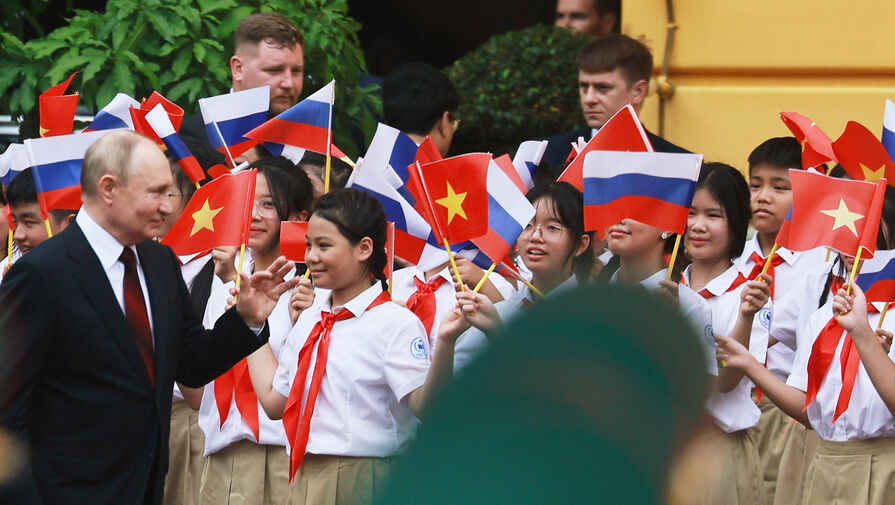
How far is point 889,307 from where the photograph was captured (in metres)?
4.75

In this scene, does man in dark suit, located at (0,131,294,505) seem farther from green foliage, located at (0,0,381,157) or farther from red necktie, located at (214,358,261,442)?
green foliage, located at (0,0,381,157)

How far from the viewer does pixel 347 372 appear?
4480 mm

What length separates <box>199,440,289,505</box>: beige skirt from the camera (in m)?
4.92

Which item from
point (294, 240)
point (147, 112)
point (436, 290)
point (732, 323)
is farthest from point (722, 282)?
point (147, 112)

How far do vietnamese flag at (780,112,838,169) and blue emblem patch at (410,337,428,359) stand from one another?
68.7 inches

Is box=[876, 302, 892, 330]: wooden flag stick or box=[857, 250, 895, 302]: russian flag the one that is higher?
box=[857, 250, 895, 302]: russian flag

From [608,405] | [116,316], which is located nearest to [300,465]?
[116,316]

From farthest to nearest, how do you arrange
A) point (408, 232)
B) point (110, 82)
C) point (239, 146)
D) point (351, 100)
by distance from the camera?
point (351, 100), point (110, 82), point (239, 146), point (408, 232)

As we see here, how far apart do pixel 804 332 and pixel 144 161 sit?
2.58 metres

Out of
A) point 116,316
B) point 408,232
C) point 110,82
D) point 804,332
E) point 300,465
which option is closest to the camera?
point 116,316

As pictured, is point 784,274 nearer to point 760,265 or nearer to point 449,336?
point 760,265

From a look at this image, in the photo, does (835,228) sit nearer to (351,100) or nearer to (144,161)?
(144,161)

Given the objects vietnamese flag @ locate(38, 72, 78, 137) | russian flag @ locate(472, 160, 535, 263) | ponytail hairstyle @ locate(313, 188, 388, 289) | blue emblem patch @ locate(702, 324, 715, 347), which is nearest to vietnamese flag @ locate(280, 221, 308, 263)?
ponytail hairstyle @ locate(313, 188, 388, 289)

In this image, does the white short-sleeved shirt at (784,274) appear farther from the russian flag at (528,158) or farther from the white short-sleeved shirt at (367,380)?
the white short-sleeved shirt at (367,380)
